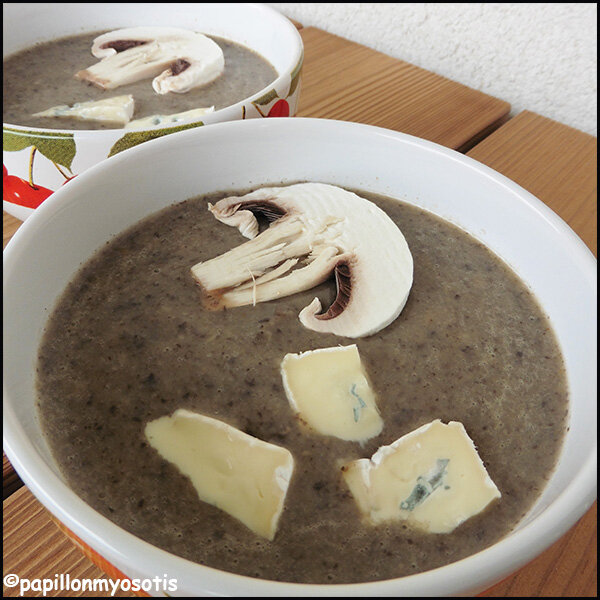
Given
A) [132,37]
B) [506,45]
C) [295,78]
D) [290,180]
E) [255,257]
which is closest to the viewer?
[255,257]

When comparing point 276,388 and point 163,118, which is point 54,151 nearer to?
point 163,118

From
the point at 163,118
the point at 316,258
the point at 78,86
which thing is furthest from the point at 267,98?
the point at 78,86

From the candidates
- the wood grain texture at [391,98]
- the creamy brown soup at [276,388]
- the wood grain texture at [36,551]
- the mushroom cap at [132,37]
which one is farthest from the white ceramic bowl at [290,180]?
the mushroom cap at [132,37]

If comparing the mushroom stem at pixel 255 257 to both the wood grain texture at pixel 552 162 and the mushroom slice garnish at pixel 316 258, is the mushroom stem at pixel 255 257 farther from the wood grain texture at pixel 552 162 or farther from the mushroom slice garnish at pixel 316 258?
the wood grain texture at pixel 552 162

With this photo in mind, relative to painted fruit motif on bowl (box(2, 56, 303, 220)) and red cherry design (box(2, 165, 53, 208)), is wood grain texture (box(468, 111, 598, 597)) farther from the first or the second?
red cherry design (box(2, 165, 53, 208))

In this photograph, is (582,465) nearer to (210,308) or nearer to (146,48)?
(210,308)

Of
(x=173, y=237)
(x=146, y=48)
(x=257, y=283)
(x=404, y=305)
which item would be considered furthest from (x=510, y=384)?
(x=146, y=48)
